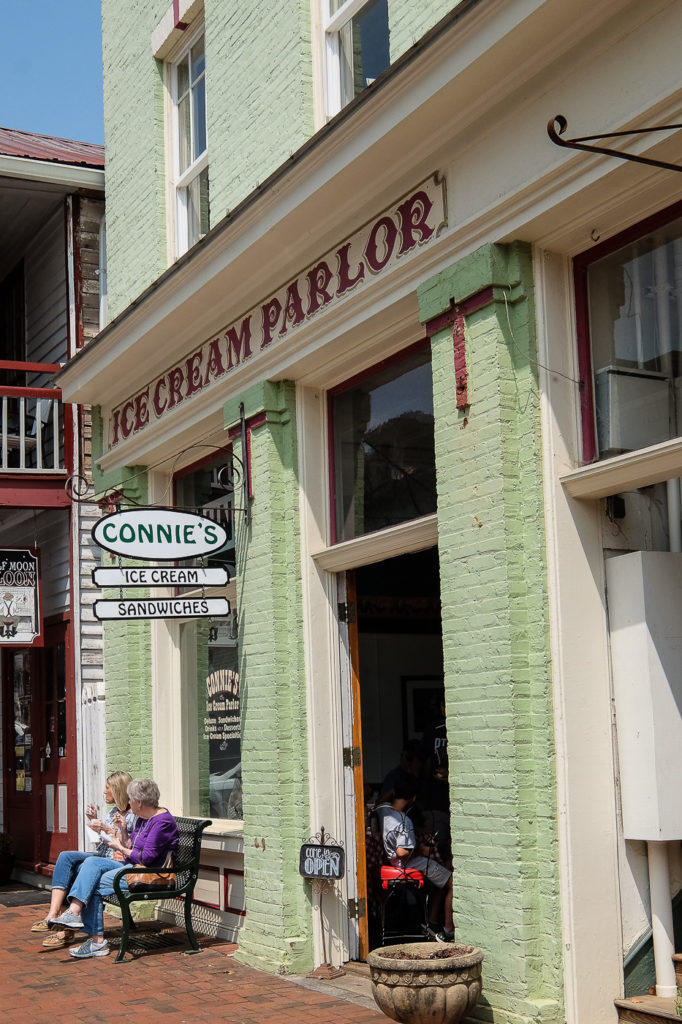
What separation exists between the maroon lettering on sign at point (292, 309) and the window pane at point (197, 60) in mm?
3045

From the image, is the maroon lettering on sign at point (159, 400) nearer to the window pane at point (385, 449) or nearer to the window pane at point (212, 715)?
the window pane at point (212, 715)

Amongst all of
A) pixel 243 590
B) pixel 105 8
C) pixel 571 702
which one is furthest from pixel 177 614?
pixel 105 8

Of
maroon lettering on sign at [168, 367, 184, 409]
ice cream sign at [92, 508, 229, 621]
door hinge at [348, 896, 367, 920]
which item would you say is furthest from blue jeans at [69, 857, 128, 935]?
maroon lettering on sign at [168, 367, 184, 409]

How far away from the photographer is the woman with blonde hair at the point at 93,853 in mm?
9492

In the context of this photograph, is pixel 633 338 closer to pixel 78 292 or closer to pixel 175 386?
pixel 175 386

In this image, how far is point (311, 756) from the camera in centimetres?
852

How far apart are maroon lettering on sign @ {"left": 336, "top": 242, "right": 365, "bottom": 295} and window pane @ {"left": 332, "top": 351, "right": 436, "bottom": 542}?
0.60 metres

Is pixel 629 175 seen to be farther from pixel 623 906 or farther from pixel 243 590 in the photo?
pixel 243 590

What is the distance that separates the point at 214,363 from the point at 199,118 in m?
2.44

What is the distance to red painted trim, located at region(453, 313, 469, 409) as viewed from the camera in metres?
6.72

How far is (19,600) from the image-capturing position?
12.6 m

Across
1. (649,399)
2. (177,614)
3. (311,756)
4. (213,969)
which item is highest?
(649,399)

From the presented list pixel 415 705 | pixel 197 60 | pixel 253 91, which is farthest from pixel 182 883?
pixel 197 60

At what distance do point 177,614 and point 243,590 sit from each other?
2.00ft
